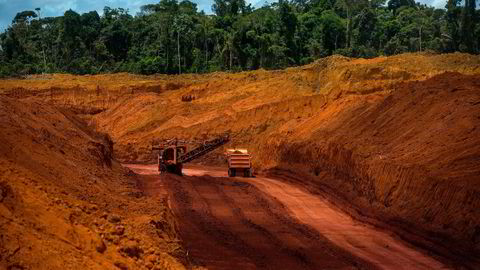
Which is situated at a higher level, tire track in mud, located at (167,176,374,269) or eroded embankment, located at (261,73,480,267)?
eroded embankment, located at (261,73,480,267)

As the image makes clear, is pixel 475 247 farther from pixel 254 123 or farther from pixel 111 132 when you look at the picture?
pixel 111 132

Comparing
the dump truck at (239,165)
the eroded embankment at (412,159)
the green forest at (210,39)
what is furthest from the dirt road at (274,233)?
the green forest at (210,39)

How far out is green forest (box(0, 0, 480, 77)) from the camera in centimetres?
8244

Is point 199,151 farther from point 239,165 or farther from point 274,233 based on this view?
point 274,233

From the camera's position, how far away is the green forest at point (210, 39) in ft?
270

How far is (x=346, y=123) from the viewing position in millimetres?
42719

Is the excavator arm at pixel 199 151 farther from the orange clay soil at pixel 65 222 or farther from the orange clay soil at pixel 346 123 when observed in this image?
the orange clay soil at pixel 65 222

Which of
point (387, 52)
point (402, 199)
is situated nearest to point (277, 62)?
point (387, 52)

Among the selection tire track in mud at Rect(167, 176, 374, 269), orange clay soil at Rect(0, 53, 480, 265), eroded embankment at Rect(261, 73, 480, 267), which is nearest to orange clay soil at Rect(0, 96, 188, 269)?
tire track in mud at Rect(167, 176, 374, 269)

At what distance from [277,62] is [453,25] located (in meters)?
21.2

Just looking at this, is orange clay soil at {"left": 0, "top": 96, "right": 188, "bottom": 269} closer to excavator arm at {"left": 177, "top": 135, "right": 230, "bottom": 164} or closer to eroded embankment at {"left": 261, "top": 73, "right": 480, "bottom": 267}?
eroded embankment at {"left": 261, "top": 73, "right": 480, "bottom": 267}

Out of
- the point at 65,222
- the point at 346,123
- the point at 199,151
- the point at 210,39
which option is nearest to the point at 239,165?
the point at 199,151

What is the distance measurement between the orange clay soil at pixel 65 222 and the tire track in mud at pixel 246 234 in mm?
2066

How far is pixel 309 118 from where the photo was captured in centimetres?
5275
